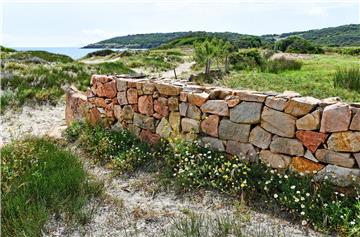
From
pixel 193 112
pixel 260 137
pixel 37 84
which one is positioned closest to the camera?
pixel 260 137

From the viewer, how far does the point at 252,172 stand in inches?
173

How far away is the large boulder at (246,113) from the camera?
450 cm

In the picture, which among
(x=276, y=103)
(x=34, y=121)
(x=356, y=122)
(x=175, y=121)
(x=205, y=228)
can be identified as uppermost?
(x=276, y=103)

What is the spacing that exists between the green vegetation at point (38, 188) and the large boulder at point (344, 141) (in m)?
2.68

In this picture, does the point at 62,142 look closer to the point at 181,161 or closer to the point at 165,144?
the point at 165,144

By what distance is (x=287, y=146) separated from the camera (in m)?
4.27

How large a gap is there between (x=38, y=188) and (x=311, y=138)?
307cm

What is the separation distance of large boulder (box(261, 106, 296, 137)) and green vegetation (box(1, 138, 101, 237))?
2156 millimetres

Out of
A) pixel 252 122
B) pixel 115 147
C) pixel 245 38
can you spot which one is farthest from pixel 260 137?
pixel 245 38

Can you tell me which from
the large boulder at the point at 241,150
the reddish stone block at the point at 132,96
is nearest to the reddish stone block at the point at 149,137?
the reddish stone block at the point at 132,96

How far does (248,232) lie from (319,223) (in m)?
0.72

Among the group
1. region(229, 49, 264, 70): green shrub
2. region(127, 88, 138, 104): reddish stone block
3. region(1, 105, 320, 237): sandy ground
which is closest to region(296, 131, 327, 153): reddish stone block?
region(1, 105, 320, 237): sandy ground

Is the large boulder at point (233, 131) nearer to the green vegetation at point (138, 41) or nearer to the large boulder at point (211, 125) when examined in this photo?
the large boulder at point (211, 125)

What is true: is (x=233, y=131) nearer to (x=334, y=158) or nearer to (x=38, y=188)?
(x=334, y=158)
